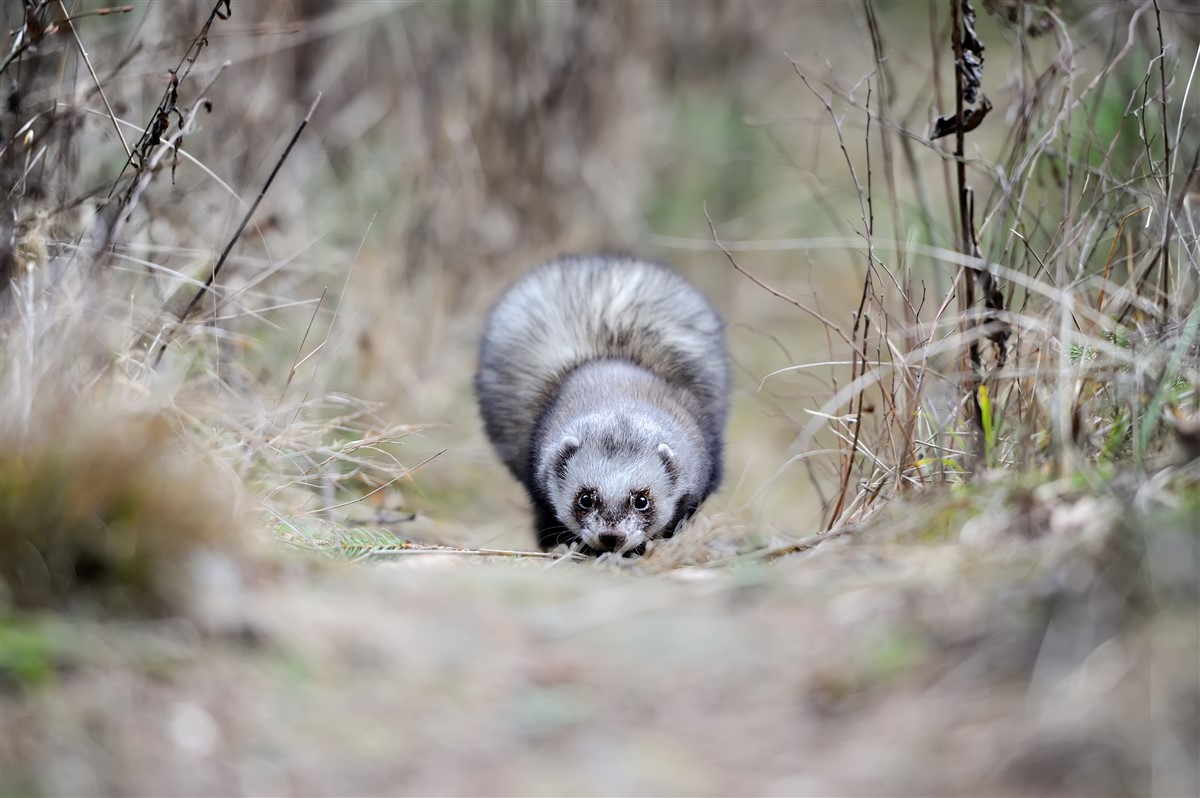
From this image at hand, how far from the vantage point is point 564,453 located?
17.2 ft

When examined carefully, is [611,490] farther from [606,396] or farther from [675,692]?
[675,692]

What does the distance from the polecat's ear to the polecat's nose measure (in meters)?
0.41

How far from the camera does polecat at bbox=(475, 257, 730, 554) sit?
515 cm

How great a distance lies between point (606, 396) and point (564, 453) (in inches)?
16.7

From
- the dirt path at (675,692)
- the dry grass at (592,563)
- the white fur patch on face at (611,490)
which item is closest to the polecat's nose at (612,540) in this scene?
the white fur patch on face at (611,490)

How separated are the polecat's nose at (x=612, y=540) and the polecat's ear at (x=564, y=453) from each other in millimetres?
410

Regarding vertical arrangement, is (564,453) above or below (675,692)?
above

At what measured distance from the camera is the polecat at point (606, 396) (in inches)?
203

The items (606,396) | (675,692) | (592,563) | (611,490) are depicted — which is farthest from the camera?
(606,396)

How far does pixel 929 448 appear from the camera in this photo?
421cm

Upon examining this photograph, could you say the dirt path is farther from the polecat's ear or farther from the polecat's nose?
the polecat's ear

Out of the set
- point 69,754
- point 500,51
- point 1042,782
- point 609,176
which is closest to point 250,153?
point 500,51

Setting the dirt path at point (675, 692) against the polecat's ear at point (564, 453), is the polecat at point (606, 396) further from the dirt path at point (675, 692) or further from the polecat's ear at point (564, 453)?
the dirt path at point (675, 692)

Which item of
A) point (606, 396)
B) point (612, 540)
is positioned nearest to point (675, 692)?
point (612, 540)
